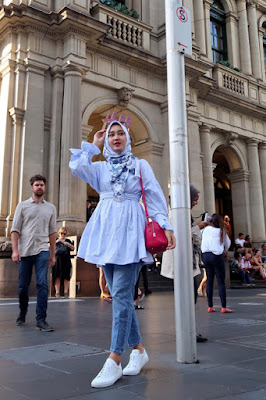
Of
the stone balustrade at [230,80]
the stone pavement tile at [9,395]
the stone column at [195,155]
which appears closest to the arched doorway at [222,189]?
the stone balustrade at [230,80]

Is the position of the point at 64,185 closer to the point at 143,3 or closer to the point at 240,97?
the point at 143,3

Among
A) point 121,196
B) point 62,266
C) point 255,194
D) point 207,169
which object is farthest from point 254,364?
point 255,194

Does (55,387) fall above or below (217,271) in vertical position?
below

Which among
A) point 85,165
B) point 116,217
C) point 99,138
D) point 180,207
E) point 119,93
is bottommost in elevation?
point 116,217

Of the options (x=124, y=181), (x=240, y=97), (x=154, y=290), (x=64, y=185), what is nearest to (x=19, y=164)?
(x=64, y=185)

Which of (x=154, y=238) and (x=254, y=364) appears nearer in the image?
(x=154, y=238)

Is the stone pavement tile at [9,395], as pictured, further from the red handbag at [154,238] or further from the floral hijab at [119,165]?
the floral hijab at [119,165]

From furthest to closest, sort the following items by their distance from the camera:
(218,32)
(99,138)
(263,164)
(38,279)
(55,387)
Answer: (218,32)
(263,164)
(38,279)
(99,138)
(55,387)

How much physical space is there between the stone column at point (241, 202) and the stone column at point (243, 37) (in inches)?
244

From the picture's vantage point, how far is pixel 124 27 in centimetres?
1659

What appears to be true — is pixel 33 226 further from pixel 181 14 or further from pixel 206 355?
pixel 181 14

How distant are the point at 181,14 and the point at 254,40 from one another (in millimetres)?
22406

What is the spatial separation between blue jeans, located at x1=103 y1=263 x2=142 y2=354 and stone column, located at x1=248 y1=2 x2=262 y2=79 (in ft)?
75.1

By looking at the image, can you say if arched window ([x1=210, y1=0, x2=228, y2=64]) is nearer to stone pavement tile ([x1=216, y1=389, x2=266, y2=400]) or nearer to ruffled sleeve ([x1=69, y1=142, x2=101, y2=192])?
ruffled sleeve ([x1=69, y1=142, x2=101, y2=192])
